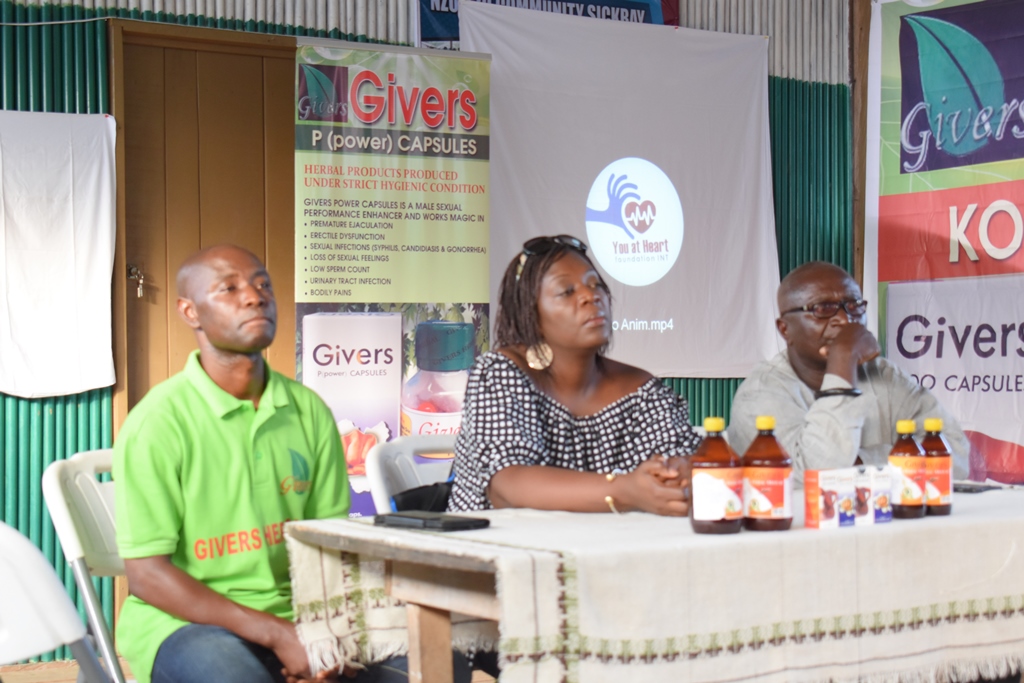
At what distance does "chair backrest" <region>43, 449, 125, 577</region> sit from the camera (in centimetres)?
241

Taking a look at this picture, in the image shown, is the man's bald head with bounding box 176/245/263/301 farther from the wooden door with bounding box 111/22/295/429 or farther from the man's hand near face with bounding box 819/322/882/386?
the wooden door with bounding box 111/22/295/429

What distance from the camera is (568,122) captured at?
526 cm

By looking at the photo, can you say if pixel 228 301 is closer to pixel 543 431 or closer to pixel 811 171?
pixel 543 431

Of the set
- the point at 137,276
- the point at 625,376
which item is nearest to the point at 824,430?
the point at 625,376

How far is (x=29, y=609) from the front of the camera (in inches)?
72.7

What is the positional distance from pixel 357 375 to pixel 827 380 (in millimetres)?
2411

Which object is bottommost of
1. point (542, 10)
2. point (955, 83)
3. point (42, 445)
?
point (42, 445)

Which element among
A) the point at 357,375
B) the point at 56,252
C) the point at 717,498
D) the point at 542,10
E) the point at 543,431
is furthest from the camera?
the point at 542,10

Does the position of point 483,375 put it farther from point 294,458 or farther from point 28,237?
point 28,237

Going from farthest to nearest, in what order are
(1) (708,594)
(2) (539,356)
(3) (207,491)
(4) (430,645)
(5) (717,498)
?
(2) (539,356) → (3) (207,491) → (4) (430,645) → (5) (717,498) → (1) (708,594)

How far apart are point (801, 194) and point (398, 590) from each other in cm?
443

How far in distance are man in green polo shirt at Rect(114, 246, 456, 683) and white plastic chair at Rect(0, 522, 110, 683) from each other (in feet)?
0.70

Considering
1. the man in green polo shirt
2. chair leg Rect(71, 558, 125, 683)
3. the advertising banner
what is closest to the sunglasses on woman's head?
the man in green polo shirt

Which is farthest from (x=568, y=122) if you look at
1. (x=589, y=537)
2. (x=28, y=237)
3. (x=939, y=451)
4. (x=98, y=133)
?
(x=589, y=537)
